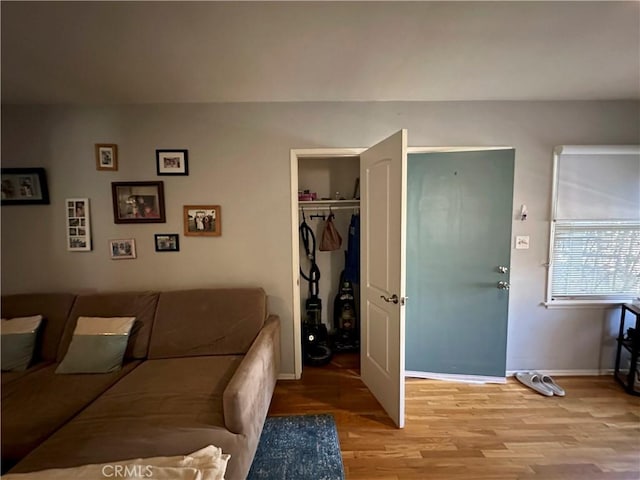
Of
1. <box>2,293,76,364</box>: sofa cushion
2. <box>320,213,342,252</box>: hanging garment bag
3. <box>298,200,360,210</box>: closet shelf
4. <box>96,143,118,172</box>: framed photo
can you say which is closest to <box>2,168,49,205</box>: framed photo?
<box>96,143,118,172</box>: framed photo

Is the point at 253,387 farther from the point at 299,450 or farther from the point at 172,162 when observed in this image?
the point at 172,162

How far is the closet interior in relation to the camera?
10.5 feet

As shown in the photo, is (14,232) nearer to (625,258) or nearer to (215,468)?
(215,468)

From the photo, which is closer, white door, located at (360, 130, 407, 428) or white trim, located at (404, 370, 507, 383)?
white door, located at (360, 130, 407, 428)

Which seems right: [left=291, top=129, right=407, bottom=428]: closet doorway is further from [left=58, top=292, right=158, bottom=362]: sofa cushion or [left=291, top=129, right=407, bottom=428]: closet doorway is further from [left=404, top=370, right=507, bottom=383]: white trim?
[left=58, top=292, right=158, bottom=362]: sofa cushion

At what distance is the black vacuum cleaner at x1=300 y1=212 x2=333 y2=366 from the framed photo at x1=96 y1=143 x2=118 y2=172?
6.01 feet

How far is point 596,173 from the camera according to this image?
2.49 meters

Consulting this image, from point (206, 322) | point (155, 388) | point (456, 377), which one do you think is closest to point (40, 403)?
point (155, 388)

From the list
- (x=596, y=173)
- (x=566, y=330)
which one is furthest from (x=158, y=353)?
(x=596, y=173)

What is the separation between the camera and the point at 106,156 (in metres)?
2.47

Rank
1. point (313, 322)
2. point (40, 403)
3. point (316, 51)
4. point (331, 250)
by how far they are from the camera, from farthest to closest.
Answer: point (331, 250) < point (313, 322) < point (316, 51) < point (40, 403)

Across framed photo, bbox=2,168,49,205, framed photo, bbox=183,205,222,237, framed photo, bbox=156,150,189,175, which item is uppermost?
framed photo, bbox=156,150,189,175

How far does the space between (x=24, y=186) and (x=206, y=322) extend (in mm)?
1959

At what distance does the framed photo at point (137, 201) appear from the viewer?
2494mm
